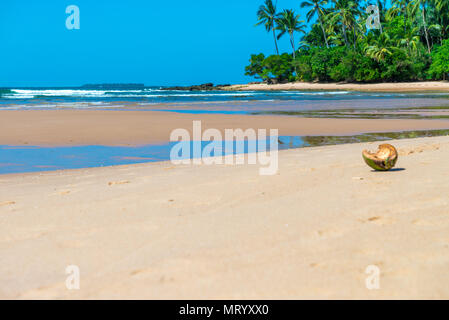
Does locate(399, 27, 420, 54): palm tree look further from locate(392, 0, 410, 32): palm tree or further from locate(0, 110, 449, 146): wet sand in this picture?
locate(0, 110, 449, 146): wet sand

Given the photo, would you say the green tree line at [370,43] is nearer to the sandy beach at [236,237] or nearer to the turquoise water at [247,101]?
the turquoise water at [247,101]

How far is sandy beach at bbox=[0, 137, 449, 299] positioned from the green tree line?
169ft

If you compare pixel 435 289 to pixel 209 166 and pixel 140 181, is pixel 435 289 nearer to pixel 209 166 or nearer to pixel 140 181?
pixel 140 181

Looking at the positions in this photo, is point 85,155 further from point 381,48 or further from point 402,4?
point 402,4

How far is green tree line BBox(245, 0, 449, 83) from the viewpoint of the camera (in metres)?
54.3

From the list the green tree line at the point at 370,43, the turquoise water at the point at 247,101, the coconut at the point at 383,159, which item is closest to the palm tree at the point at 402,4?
the green tree line at the point at 370,43

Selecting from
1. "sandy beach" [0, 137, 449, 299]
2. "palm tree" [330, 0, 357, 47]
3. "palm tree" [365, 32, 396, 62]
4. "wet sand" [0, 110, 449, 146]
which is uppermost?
"palm tree" [330, 0, 357, 47]

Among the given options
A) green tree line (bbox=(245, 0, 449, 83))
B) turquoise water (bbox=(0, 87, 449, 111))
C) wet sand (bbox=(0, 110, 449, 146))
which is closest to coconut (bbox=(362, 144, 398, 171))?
wet sand (bbox=(0, 110, 449, 146))

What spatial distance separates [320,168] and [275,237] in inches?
93.2

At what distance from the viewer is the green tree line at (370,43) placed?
5431cm

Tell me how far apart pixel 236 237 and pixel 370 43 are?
6087cm

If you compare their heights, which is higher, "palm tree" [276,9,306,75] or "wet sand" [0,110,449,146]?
"palm tree" [276,9,306,75]

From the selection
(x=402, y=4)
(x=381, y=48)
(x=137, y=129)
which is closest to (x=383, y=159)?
(x=137, y=129)

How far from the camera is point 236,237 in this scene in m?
2.56
